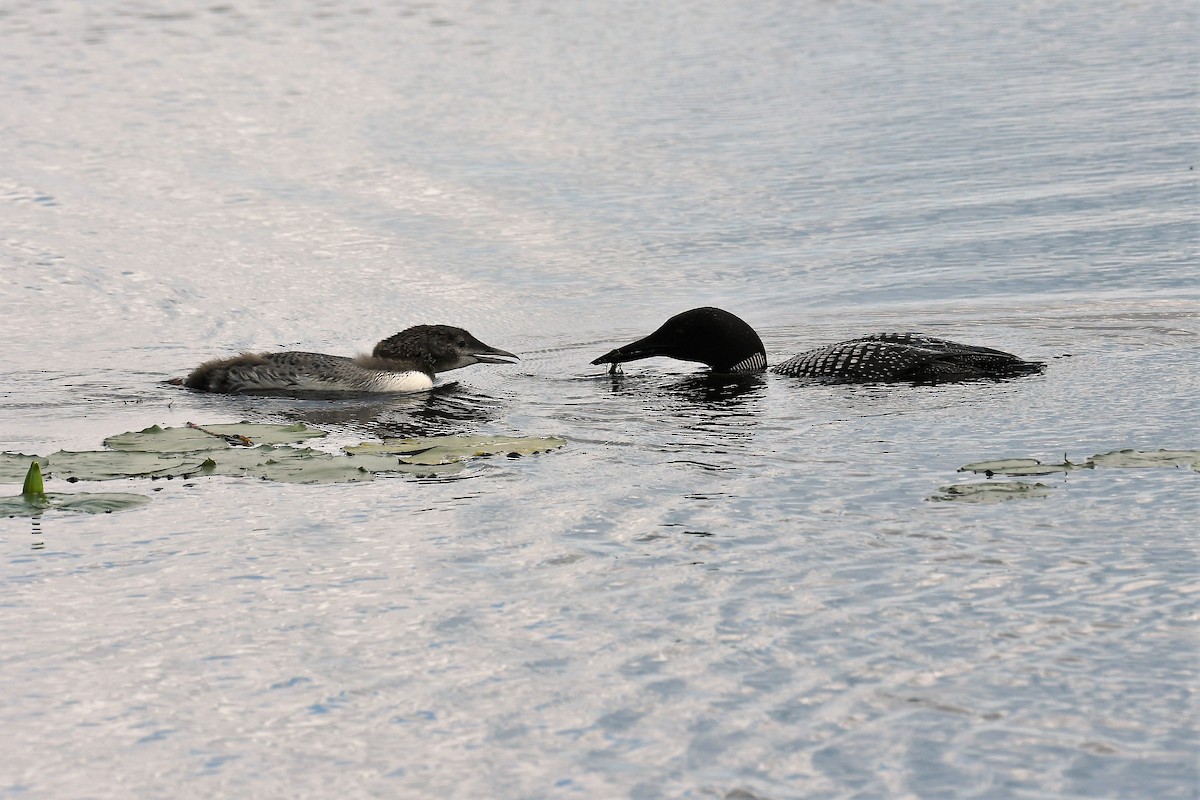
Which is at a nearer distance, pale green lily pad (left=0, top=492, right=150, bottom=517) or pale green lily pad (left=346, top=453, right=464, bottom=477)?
pale green lily pad (left=0, top=492, right=150, bottom=517)

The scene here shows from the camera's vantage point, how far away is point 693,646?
194 inches

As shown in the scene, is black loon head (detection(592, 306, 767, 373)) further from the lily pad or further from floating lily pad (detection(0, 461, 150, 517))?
floating lily pad (detection(0, 461, 150, 517))

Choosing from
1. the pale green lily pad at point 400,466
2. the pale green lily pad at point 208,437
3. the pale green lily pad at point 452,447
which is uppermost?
the pale green lily pad at point 208,437

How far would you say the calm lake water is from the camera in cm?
439

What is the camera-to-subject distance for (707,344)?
9500mm

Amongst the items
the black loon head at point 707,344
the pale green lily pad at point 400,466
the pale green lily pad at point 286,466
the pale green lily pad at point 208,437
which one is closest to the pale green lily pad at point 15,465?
the pale green lily pad at point 208,437

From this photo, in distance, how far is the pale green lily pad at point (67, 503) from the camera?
6.33 meters

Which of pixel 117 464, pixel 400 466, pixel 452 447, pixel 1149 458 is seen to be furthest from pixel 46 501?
pixel 1149 458

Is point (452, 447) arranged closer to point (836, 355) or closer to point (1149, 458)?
point (836, 355)

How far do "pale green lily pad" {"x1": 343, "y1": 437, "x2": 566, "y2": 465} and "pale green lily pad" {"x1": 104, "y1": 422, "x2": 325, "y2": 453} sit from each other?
1.25 feet

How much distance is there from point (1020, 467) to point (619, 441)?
184 cm

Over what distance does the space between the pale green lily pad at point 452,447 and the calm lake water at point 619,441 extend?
0.16m

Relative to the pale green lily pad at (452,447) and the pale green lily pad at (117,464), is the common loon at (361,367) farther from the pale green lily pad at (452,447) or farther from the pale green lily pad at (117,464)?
the pale green lily pad at (117,464)

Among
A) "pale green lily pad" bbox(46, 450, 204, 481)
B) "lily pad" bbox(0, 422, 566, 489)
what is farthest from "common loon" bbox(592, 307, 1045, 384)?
"pale green lily pad" bbox(46, 450, 204, 481)
